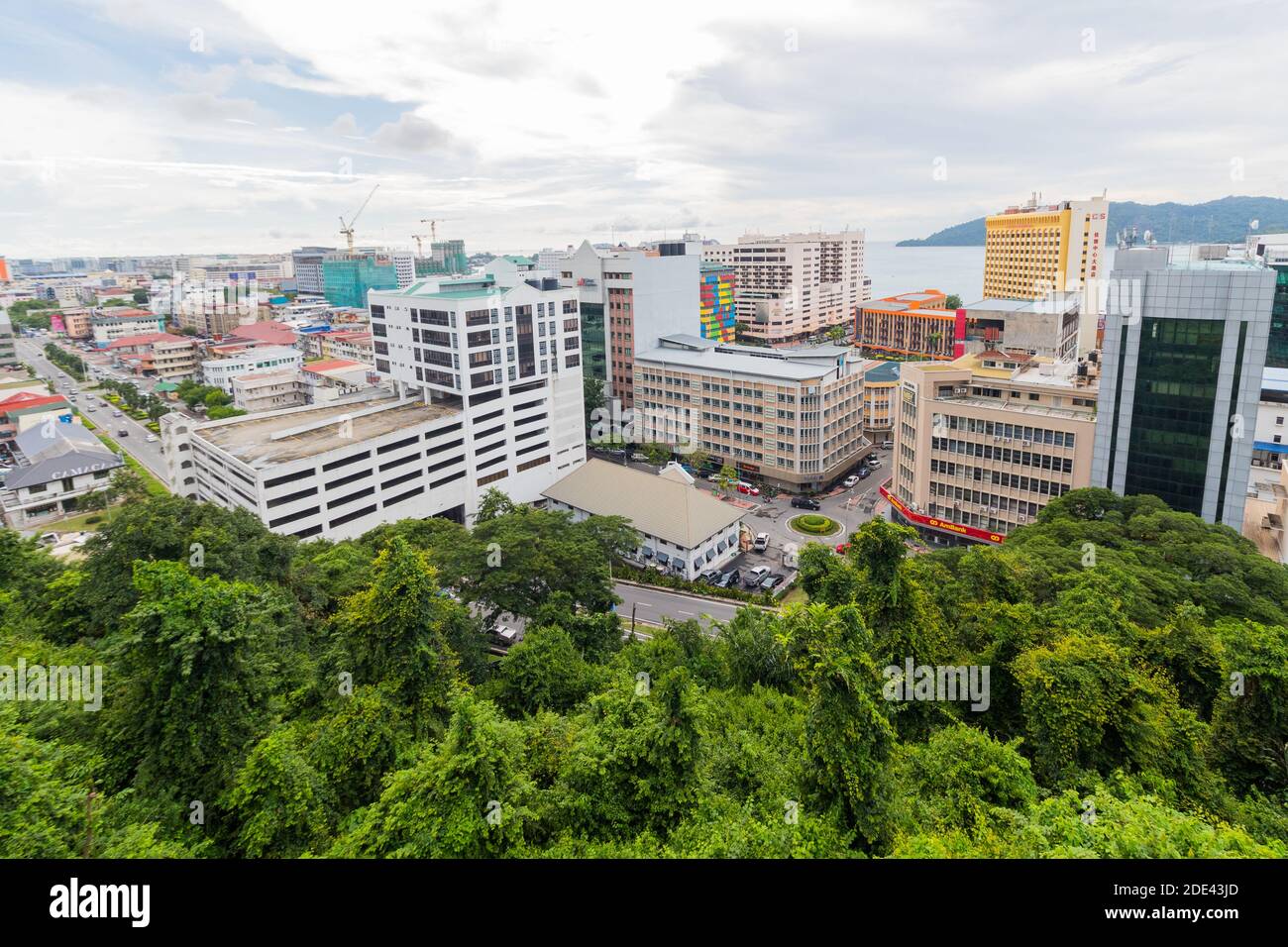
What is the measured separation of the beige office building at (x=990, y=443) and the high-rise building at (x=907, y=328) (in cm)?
5240

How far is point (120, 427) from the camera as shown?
243 feet

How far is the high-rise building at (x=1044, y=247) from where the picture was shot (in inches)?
3656

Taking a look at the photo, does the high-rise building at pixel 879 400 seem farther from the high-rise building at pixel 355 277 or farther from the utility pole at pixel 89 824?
the high-rise building at pixel 355 277

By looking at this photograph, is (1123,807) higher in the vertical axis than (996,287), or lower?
lower

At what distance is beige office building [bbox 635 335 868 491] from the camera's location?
52.5 m

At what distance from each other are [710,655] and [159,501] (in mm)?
19840

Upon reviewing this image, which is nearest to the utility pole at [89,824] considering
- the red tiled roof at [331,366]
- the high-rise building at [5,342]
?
the red tiled roof at [331,366]

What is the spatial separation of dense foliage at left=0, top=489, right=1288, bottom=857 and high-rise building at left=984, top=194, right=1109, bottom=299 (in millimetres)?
85921

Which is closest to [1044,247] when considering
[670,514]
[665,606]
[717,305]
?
[717,305]

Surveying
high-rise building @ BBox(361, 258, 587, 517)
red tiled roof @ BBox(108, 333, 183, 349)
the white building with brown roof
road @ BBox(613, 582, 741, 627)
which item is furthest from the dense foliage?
red tiled roof @ BBox(108, 333, 183, 349)
